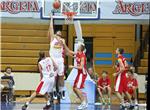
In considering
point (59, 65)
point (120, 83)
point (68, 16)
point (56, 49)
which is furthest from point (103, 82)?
point (56, 49)

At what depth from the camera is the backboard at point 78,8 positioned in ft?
47.0

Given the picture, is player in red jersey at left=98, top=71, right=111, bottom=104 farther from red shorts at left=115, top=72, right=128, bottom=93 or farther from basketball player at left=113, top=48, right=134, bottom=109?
red shorts at left=115, top=72, right=128, bottom=93

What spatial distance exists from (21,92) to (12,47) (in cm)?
242

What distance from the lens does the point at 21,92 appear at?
61.7 feet

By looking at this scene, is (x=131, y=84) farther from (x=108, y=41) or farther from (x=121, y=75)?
(x=108, y=41)

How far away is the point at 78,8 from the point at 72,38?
6604mm

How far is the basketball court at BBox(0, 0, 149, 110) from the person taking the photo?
14305 millimetres

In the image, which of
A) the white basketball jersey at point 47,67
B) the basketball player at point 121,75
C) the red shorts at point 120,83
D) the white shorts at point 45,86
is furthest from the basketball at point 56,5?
the white shorts at point 45,86

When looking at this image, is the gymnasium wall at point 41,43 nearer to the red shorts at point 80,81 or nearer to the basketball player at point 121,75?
the red shorts at point 80,81

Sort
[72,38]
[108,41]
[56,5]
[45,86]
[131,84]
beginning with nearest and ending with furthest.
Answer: [45,86], [56,5], [131,84], [72,38], [108,41]

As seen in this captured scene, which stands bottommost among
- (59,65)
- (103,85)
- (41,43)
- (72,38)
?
(103,85)

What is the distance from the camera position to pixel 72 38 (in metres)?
21.0

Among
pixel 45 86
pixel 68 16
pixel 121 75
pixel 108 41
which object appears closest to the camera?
pixel 45 86

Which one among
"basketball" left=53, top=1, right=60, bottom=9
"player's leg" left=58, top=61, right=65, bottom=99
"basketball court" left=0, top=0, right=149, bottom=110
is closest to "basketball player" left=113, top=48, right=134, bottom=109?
"basketball court" left=0, top=0, right=149, bottom=110
